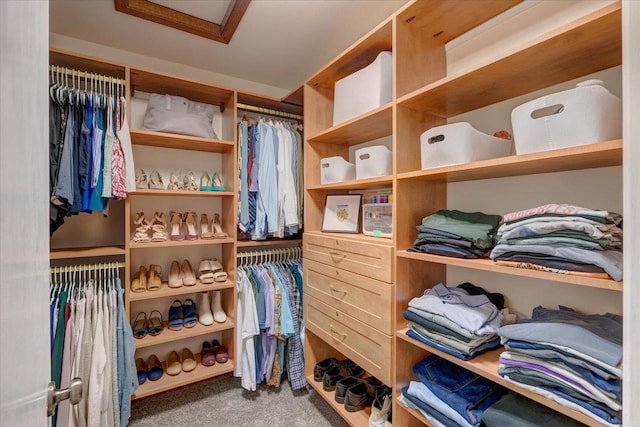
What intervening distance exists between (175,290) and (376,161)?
60.1 inches

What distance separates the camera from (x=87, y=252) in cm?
167

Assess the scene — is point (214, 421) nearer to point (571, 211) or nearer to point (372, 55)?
point (571, 211)

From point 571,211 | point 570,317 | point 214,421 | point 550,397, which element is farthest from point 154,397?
point 571,211

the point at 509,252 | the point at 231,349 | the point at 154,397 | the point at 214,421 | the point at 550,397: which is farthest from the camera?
the point at 231,349

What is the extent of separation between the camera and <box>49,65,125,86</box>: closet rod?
1.63 metres

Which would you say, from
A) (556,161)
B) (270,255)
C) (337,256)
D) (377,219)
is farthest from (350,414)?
(556,161)

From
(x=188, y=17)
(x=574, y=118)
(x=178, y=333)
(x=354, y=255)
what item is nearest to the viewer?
(x=574, y=118)

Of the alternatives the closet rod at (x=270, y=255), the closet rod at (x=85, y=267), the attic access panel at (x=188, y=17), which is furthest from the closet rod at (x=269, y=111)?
the closet rod at (x=85, y=267)

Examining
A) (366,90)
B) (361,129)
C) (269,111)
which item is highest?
(269,111)

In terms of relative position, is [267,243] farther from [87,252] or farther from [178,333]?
[87,252]

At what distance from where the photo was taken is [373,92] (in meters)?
1.44

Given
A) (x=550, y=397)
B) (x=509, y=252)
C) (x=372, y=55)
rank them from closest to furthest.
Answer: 1. (x=550, y=397)
2. (x=509, y=252)
3. (x=372, y=55)

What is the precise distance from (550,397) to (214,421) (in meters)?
1.76

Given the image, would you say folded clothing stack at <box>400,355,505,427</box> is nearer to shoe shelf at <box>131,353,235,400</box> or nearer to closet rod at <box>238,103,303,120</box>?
shoe shelf at <box>131,353,235,400</box>
